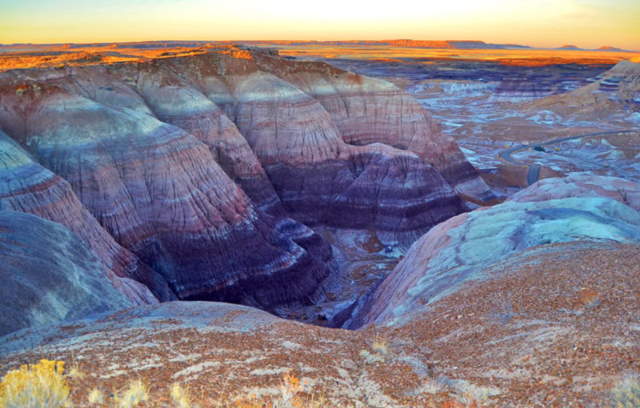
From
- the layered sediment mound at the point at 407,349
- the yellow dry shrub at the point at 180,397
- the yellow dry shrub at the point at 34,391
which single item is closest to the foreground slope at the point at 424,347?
the layered sediment mound at the point at 407,349

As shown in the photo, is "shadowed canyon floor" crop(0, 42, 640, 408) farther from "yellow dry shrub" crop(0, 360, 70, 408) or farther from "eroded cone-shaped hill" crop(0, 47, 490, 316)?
"yellow dry shrub" crop(0, 360, 70, 408)

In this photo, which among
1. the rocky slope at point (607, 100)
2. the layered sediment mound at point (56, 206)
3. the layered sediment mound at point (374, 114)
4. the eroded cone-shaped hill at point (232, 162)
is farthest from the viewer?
the rocky slope at point (607, 100)

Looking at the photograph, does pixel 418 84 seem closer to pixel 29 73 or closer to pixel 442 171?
pixel 442 171

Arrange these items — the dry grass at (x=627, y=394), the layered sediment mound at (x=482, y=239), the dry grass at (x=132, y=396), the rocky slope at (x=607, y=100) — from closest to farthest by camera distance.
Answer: the dry grass at (x=627, y=394) < the dry grass at (x=132, y=396) < the layered sediment mound at (x=482, y=239) < the rocky slope at (x=607, y=100)

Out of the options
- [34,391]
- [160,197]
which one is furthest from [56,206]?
[34,391]

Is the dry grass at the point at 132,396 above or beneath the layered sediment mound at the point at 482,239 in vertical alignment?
above

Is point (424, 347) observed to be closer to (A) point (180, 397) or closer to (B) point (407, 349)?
(B) point (407, 349)

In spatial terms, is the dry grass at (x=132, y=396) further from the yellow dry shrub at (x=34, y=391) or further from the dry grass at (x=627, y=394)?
the dry grass at (x=627, y=394)
